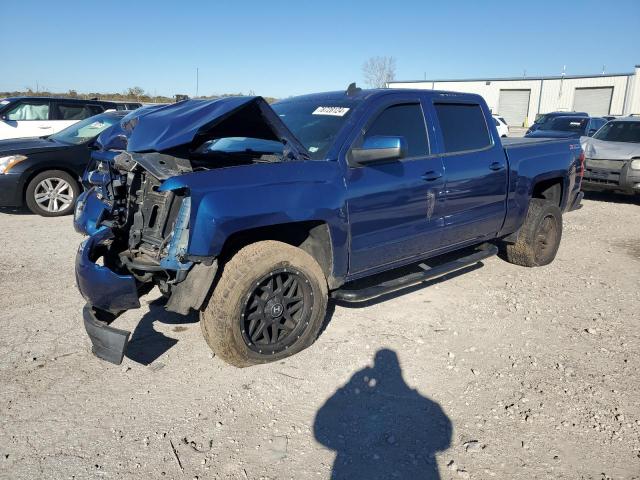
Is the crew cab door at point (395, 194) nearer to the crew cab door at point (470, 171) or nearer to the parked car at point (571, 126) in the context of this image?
the crew cab door at point (470, 171)

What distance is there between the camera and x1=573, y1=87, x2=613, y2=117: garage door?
41.8 metres

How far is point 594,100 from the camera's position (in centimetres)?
4250

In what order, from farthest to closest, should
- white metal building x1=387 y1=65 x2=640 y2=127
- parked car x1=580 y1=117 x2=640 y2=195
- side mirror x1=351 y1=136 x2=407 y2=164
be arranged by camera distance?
1. white metal building x1=387 y1=65 x2=640 y2=127
2. parked car x1=580 y1=117 x2=640 y2=195
3. side mirror x1=351 y1=136 x2=407 y2=164

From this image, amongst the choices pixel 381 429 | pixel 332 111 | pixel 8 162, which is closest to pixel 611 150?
pixel 332 111

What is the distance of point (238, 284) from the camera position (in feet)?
10.3

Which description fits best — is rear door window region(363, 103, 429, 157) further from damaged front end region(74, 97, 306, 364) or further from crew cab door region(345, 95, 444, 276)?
damaged front end region(74, 97, 306, 364)

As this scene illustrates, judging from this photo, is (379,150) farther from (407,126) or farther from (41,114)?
(41,114)

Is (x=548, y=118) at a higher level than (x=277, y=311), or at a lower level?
higher

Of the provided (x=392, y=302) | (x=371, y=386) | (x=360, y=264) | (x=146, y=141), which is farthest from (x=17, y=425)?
(x=392, y=302)

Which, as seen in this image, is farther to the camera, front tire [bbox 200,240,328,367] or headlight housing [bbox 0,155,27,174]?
headlight housing [bbox 0,155,27,174]

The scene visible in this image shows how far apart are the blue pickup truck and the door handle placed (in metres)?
0.01

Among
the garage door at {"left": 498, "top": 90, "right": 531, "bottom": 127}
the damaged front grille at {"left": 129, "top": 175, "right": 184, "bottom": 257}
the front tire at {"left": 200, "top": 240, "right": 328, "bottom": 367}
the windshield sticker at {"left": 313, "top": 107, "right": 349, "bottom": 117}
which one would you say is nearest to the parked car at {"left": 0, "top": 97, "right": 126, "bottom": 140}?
the windshield sticker at {"left": 313, "top": 107, "right": 349, "bottom": 117}

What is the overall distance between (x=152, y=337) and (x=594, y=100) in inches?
1889

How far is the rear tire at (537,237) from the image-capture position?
5.49 m
